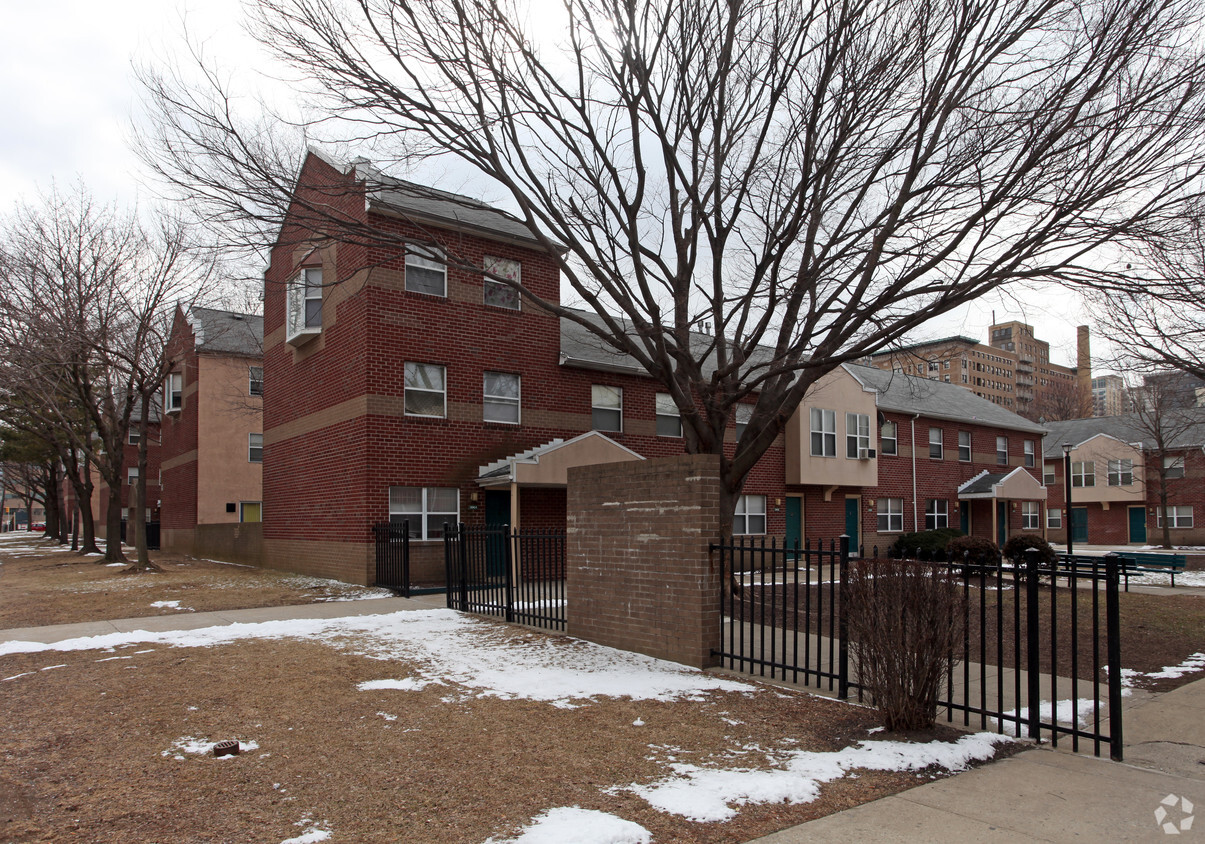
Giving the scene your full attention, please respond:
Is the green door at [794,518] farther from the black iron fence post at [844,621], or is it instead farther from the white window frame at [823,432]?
the black iron fence post at [844,621]

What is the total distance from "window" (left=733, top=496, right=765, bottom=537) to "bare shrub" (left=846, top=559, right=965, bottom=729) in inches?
775

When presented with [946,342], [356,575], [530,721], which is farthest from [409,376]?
[530,721]

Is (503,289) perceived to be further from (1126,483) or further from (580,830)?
(1126,483)

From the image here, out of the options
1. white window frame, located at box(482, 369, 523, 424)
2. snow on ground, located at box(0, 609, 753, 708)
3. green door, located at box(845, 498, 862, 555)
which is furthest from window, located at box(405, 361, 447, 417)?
green door, located at box(845, 498, 862, 555)

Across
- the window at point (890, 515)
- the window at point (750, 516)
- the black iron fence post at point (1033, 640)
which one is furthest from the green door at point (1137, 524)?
the black iron fence post at point (1033, 640)

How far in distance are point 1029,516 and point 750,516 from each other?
65.6ft

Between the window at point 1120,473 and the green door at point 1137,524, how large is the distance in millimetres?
1919

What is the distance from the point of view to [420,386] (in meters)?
18.7

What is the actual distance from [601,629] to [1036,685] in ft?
16.4

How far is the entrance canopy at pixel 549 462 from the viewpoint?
17.6 metres

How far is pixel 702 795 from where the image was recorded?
484cm

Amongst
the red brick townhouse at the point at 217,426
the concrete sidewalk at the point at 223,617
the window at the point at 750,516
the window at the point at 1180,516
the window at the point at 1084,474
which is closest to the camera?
the concrete sidewalk at the point at 223,617

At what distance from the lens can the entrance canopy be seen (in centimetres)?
1764

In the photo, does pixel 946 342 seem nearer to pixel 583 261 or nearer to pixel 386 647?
pixel 583 261
